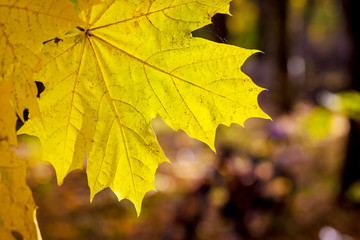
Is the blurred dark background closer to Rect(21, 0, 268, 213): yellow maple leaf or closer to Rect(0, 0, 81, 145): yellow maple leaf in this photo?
Rect(21, 0, 268, 213): yellow maple leaf

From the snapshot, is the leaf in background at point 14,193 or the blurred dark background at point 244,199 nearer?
the leaf in background at point 14,193

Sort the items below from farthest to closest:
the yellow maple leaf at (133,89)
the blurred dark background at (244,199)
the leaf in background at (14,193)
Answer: the blurred dark background at (244,199), the yellow maple leaf at (133,89), the leaf in background at (14,193)

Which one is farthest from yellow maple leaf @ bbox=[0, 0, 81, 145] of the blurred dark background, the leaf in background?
the blurred dark background

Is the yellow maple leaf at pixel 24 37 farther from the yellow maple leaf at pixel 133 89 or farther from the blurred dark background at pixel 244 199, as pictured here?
the blurred dark background at pixel 244 199

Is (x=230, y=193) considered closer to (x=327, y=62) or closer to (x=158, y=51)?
(x=158, y=51)

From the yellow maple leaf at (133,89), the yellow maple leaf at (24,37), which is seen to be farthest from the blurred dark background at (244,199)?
the yellow maple leaf at (24,37)

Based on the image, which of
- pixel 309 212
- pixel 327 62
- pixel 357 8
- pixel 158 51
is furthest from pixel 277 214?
pixel 327 62

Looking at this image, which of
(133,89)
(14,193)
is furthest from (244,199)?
(14,193)

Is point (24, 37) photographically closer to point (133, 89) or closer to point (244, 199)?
point (133, 89)

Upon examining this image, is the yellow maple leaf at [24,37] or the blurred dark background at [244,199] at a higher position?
the yellow maple leaf at [24,37]
